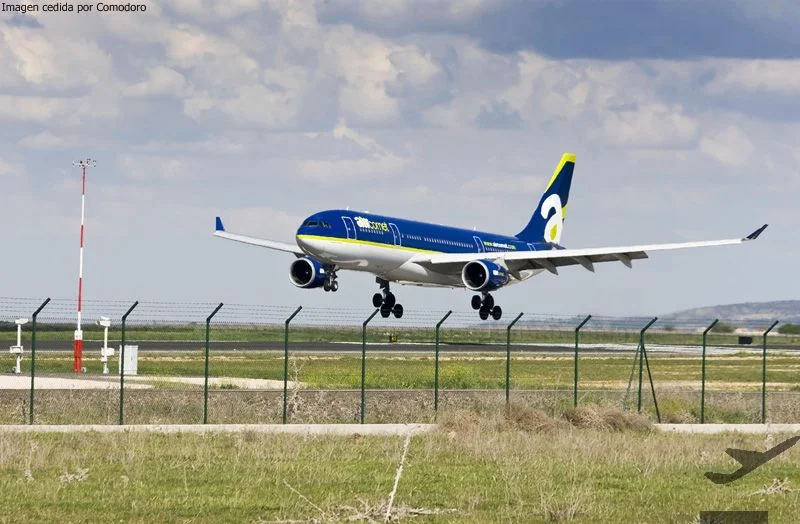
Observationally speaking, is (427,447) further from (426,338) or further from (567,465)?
(426,338)

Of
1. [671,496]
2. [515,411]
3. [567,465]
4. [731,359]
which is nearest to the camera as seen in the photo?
[671,496]

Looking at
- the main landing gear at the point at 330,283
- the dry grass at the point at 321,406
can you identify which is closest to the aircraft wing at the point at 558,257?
the main landing gear at the point at 330,283

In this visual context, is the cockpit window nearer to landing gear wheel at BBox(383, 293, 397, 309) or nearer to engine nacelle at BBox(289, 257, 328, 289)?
engine nacelle at BBox(289, 257, 328, 289)

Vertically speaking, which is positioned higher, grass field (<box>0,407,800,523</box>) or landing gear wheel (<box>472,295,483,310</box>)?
landing gear wheel (<box>472,295,483,310</box>)

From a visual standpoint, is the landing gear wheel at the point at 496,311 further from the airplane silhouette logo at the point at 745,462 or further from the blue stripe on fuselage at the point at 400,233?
the airplane silhouette logo at the point at 745,462

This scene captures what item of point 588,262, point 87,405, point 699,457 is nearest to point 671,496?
point 699,457

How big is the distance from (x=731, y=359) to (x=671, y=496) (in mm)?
57703

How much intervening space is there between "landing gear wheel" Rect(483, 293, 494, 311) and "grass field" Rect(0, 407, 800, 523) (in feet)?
104

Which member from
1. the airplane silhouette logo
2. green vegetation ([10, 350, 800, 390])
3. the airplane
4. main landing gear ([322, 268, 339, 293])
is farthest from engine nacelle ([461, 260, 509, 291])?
the airplane silhouette logo

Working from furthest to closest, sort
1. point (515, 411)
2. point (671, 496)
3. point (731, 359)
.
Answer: point (731, 359)
point (515, 411)
point (671, 496)

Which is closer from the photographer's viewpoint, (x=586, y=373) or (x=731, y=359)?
(x=586, y=373)

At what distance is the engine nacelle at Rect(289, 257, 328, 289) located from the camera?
5234 cm

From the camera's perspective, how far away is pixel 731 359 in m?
73.4

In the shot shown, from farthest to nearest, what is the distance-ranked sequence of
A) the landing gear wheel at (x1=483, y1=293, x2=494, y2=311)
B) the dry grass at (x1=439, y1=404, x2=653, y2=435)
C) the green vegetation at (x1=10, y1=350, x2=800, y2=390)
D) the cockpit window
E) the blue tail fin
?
the blue tail fin → the landing gear wheel at (x1=483, y1=293, x2=494, y2=311) → the cockpit window → the green vegetation at (x1=10, y1=350, x2=800, y2=390) → the dry grass at (x1=439, y1=404, x2=653, y2=435)
